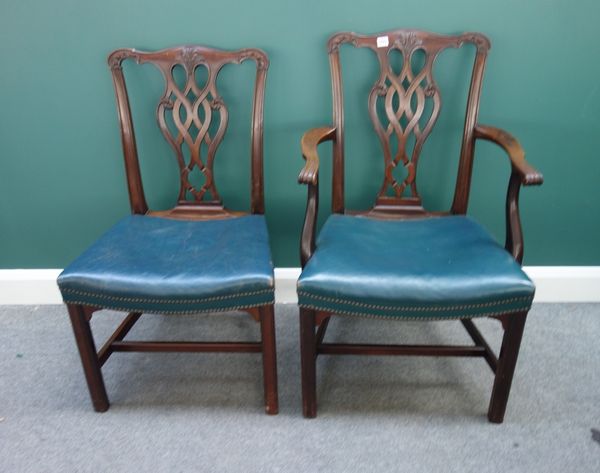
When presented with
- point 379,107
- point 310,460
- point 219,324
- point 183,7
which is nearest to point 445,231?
point 379,107

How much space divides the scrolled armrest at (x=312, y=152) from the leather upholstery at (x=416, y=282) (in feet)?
0.67

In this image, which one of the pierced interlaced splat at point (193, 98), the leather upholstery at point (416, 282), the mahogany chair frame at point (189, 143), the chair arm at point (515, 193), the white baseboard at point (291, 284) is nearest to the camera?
the leather upholstery at point (416, 282)

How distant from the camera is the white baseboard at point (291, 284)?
1856 mm

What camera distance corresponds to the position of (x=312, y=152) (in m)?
1.25

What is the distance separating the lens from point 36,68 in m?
1.58

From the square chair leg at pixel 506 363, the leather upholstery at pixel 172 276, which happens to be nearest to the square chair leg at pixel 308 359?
the leather upholstery at pixel 172 276

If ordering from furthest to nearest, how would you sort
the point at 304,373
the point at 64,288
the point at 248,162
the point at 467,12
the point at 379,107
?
the point at 248,162 < the point at 379,107 < the point at 467,12 < the point at 304,373 < the point at 64,288

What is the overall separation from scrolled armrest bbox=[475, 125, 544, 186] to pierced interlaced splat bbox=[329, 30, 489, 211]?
159mm

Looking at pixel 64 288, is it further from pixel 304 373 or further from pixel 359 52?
pixel 359 52

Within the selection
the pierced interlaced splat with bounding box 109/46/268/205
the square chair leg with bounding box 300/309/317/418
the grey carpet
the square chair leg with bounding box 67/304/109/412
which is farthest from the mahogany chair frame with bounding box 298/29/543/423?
the square chair leg with bounding box 67/304/109/412

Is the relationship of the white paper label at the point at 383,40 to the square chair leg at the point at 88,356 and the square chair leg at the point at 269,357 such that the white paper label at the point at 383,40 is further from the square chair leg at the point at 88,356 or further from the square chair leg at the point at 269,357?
the square chair leg at the point at 88,356

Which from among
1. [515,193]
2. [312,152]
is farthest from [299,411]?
[515,193]

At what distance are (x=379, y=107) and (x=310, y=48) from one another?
0.30 meters

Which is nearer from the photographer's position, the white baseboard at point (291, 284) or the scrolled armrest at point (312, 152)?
the scrolled armrest at point (312, 152)
